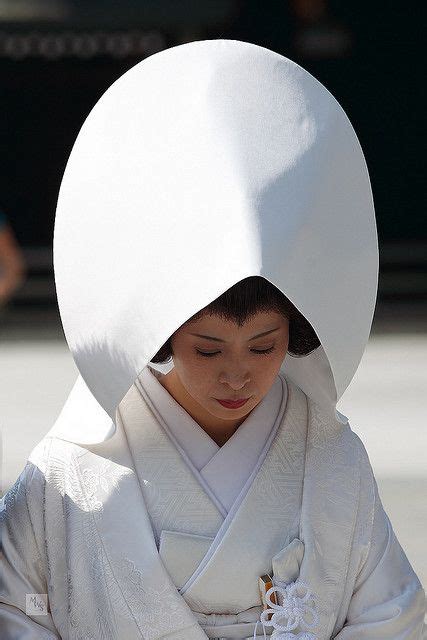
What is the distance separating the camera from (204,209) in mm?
1539

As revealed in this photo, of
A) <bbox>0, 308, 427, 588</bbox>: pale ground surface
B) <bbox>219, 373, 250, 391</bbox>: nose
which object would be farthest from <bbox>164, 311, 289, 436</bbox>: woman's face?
<bbox>0, 308, 427, 588</bbox>: pale ground surface

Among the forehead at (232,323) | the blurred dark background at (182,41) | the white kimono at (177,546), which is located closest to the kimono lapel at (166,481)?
the white kimono at (177,546)

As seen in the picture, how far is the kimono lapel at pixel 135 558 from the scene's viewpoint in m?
1.75

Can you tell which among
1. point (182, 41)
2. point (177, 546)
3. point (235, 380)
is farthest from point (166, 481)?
point (182, 41)

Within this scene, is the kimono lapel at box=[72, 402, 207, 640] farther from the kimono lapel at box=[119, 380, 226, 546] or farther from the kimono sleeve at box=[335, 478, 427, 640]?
the kimono sleeve at box=[335, 478, 427, 640]

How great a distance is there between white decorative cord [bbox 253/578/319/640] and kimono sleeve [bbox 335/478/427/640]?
0.10 meters

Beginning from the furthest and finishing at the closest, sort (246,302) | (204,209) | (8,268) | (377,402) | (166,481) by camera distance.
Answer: (8,268) → (377,402) → (166,481) → (246,302) → (204,209)

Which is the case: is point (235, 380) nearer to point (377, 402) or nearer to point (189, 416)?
point (189, 416)

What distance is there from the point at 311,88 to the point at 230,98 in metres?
0.12

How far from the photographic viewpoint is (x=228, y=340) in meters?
1.69

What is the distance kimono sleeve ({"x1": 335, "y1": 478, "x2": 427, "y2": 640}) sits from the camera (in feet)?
6.07

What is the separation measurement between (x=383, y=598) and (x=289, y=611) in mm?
186

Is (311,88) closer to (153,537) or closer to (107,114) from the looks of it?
(107,114)

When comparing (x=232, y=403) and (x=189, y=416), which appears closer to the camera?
(x=232, y=403)
